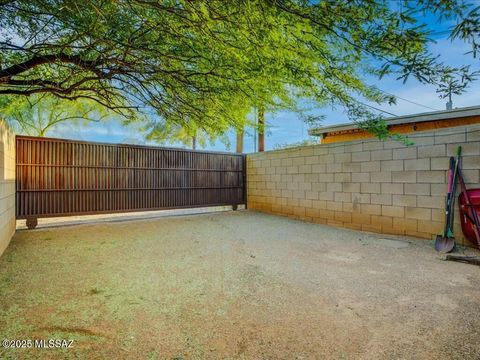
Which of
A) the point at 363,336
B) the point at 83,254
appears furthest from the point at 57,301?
the point at 363,336

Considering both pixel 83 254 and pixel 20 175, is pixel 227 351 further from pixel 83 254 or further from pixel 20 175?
pixel 20 175

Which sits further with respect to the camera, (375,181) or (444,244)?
(375,181)

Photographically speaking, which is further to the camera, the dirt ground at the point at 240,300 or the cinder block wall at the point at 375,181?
the cinder block wall at the point at 375,181

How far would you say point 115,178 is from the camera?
17.7 ft

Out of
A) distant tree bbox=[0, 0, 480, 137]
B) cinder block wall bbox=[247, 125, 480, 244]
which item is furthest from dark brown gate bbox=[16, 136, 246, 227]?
distant tree bbox=[0, 0, 480, 137]

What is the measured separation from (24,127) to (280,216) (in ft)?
34.8

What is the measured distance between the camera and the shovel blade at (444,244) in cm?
308

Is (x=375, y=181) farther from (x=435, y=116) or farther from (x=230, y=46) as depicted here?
(x=230, y=46)

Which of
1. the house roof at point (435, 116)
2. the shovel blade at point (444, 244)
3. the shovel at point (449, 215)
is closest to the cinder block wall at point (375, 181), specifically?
the shovel at point (449, 215)

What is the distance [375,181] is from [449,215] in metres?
1.20

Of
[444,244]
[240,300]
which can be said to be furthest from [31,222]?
[444,244]

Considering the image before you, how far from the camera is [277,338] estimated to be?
4.52 feet

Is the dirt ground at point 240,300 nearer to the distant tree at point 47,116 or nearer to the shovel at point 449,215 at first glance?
the shovel at point 449,215

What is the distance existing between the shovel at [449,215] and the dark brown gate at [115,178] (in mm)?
4789
